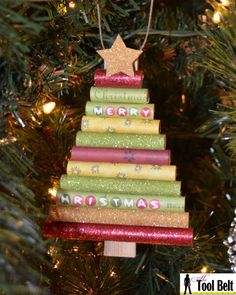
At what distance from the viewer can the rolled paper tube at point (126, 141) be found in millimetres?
546

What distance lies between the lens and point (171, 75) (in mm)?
835

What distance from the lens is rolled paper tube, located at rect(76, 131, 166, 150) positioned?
1.79 ft

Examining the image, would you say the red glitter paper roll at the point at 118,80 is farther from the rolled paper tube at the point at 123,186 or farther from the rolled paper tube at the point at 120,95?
the rolled paper tube at the point at 123,186

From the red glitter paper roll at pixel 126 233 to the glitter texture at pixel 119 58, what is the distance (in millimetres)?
178

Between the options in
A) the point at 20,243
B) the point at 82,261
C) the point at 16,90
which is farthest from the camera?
the point at 82,261

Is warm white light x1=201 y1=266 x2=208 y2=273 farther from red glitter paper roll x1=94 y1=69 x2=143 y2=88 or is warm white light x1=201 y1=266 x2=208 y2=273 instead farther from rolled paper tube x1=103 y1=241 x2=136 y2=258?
red glitter paper roll x1=94 y1=69 x2=143 y2=88

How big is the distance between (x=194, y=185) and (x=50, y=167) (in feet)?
0.83

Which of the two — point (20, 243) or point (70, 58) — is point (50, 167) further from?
point (20, 243)

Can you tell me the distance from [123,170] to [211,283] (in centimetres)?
18

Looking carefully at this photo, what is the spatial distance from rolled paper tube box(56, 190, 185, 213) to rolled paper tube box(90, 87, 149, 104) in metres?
0.11

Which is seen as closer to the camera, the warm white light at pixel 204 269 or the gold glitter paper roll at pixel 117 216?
the gold glitter paper roll at pixel 117 216

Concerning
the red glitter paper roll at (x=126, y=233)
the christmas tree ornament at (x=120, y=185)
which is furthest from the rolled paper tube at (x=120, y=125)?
the red glitter paper roll at (x=126, y=233)

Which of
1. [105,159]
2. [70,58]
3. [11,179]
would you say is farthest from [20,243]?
[70,58]

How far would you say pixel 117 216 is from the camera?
0.52 metres
